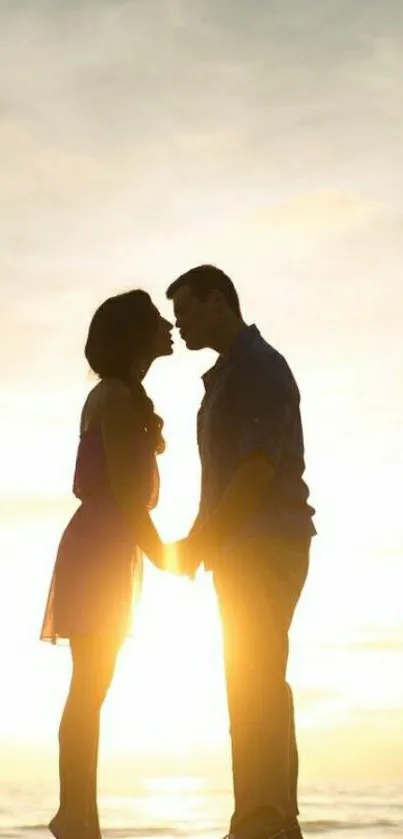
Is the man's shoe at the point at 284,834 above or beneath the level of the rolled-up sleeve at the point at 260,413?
beneath

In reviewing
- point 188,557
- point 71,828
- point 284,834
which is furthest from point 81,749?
point 188,557

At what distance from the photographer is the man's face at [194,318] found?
5984mm

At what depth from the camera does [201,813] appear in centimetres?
2334

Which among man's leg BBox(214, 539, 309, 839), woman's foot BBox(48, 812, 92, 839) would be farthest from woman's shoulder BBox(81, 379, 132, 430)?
woman's foot BBox(48, 812, 92, 839)

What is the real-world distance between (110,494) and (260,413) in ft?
2.75

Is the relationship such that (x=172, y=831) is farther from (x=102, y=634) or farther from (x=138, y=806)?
(x=138, y=806)

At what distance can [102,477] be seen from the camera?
226 inches

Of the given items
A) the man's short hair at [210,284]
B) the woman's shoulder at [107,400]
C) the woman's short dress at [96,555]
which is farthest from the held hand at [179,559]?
the man's short hair at [210,284]

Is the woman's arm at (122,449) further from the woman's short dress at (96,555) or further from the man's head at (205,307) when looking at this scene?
the man's head at (205,307)

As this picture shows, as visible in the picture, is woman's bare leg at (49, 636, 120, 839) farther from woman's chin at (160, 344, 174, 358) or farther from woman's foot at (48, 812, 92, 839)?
woman's chin at (160, 344, 174, 358)

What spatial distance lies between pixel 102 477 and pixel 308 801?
2885cm

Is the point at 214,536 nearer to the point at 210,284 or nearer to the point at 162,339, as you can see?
the point at 162,339

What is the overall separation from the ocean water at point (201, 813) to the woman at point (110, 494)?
5345mm

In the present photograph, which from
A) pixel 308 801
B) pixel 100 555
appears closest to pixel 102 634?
pixel 100 555
